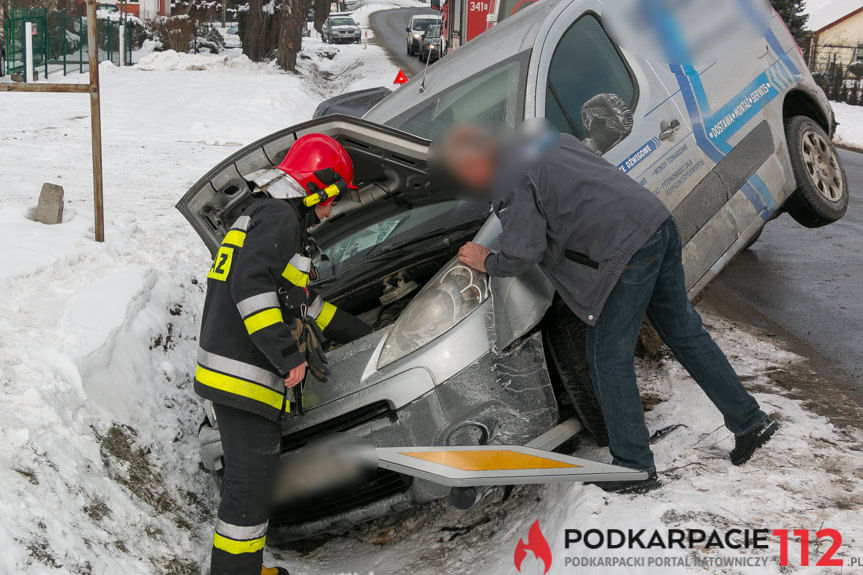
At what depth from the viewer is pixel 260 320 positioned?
9.53 feet

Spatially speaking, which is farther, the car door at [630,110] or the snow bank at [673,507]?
the car door at [630,110]

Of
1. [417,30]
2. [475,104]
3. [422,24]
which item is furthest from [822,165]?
[417,30]

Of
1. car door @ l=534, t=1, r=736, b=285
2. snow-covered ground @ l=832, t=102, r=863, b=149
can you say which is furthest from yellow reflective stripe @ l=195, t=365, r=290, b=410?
snow-covered ground @ l=832, t=102, r=863, b=149

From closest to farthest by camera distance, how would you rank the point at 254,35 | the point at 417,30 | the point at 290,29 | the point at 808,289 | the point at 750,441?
1. the point at 750,441
2. the point at 808,289
3. the point at 290,29
4. the point at 254,35
5. the point at 417,30

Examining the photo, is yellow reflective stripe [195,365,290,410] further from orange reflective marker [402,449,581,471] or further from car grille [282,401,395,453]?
orange reflective marker [402,449,581,471]

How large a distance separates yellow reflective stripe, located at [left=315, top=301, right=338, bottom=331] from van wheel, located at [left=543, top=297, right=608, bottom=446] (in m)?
0.96

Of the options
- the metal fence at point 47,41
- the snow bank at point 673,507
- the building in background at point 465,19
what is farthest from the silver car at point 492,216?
the metal fence at point 47,41

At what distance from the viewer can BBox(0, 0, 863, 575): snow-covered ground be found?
2.90m

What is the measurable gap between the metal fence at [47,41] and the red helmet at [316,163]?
1691 centimetres

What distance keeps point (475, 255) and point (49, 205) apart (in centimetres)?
379

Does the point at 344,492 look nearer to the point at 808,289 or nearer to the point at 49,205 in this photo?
the point at 49,205

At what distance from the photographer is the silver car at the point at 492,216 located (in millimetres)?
3055

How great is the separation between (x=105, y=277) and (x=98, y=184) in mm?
869

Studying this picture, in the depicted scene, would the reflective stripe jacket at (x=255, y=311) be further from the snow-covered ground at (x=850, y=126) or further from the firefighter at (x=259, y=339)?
the snow-covered ground at (x=850, y=126)
